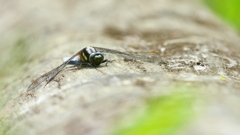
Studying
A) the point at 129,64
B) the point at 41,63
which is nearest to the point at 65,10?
the point at 41,63

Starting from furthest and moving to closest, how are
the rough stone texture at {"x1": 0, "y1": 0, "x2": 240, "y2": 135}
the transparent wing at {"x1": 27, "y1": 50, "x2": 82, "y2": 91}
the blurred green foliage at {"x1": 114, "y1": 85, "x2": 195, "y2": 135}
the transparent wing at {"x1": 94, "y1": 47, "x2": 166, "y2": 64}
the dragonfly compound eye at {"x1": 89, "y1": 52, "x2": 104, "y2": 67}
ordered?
the transparent wing at {"x1": 94, "y1": 47, "x2": 166, "y2": 64}
the dragonfly compound eye at {"x1": 89, "y1": 52, "x2": 104, "y2": 67}
the transparent wing at {"x1": 27, "y1": 50, "x2": 82, "y2": 91}
the rough stone texture at {"x1": 0, "y1": 0, "x2": 240, "y2": 135}
the blurred green foliage at {"x1": 114, "y1": 85, "x2": 195, "y2": 135}

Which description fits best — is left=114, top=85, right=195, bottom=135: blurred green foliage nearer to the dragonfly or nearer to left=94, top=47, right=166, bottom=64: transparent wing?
the dragonfly

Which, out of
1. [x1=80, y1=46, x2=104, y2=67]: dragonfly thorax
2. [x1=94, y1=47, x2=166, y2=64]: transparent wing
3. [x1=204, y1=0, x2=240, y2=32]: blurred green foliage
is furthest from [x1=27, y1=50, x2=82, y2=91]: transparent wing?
[x1=204, y1=0, x2=240, y2=32]: blurred green foliage

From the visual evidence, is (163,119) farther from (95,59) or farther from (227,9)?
(227,9)

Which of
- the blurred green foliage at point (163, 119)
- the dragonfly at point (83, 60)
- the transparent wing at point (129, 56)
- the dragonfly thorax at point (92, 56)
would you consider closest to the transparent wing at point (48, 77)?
the dragonfly at point (83, 60)

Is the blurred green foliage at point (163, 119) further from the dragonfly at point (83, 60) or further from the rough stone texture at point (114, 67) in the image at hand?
the dragonfly at point (83, 60)

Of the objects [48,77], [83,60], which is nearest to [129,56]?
[83,60]
